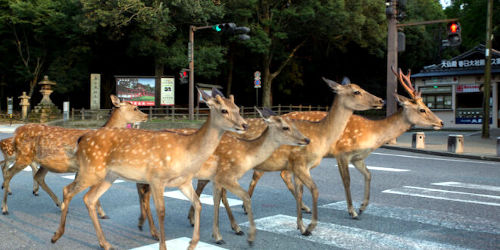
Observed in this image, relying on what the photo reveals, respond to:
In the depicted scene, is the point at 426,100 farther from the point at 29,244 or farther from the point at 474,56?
the point at 29,244

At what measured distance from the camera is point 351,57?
145 feet

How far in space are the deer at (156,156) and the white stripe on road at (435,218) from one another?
2753 mm

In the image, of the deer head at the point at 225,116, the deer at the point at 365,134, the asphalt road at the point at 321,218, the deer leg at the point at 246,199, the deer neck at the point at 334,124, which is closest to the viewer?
the deer head at the point at 225,116

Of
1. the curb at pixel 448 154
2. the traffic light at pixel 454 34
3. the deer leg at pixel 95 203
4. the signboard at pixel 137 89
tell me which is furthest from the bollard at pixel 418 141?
the signboard at pixel 137 89

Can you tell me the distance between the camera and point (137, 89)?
2948 cm

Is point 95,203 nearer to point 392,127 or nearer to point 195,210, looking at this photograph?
point 195,210

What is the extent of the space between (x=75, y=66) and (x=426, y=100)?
26545 millimetres

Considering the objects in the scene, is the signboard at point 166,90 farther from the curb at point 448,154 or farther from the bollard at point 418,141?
the bollard at point 418,141

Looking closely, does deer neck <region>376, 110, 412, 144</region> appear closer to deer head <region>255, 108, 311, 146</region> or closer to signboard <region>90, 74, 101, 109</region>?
deer head <region>255, 108, 311, 146</region>

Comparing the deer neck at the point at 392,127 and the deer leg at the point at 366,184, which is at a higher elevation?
the deer neck at the point at 392,127

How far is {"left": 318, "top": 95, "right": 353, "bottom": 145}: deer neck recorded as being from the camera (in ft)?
20.1

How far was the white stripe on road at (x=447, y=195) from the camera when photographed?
747cm

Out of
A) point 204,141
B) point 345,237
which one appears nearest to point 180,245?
point 204,141

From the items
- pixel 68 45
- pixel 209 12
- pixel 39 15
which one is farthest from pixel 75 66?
pixel 209 12
